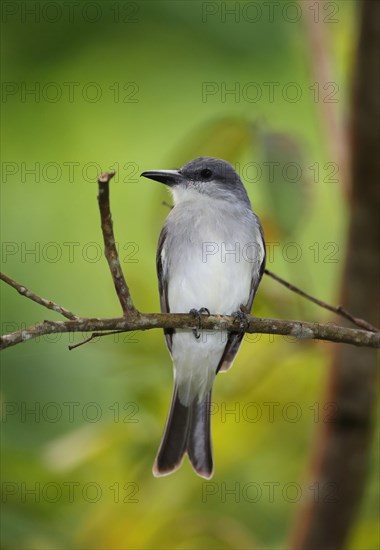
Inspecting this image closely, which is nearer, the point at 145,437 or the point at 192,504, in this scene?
the point at 145,437

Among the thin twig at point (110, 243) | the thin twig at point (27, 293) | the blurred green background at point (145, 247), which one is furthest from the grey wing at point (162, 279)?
the thin twig at point (27, 293)

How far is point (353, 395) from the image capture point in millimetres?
3203

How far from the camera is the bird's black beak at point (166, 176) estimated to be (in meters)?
3.70

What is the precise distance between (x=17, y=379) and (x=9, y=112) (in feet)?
7.14

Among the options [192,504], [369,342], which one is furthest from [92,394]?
[369,342]

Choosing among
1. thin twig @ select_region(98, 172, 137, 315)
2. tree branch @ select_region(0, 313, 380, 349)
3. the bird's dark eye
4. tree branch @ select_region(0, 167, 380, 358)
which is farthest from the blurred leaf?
the bird's dark eye

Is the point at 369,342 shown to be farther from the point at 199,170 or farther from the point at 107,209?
the point at 199,170

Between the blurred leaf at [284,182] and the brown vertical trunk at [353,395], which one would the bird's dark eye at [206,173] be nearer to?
the blurred leaf at [284,182]

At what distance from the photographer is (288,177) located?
3125 mm

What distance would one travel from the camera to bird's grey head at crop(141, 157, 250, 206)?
4.07 meters

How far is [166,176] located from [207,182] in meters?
0.40

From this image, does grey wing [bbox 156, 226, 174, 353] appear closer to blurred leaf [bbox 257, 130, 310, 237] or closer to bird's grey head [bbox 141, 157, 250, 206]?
bird's grey head [bbox 141, 157, 250, 206]

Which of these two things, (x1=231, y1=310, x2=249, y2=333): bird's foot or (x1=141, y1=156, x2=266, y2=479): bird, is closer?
(x1=231, y1=310, x2=249, y2=333): bird's foot

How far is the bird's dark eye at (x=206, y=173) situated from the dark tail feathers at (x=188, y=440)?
1007 mm
